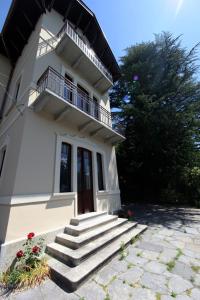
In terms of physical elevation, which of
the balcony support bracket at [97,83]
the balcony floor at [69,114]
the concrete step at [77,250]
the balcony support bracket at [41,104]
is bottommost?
the concrete step at [77,250]

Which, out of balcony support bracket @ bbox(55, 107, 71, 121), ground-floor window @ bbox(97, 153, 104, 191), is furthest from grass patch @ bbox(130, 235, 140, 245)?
balcony support bracket @ bbox(55, 107, 71, 121)

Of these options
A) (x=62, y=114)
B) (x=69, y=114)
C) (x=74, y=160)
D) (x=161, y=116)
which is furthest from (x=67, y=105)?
(x=161, y=116)

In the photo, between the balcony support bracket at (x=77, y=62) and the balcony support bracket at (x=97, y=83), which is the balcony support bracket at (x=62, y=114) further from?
the balcony support bracket at (x=97, y=83)

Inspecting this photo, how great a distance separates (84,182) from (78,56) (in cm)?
568

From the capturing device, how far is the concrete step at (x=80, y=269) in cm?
293

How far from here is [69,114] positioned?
5.87 meters

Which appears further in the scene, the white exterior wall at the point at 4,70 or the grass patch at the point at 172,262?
the white exterior wall at the point at 4,70

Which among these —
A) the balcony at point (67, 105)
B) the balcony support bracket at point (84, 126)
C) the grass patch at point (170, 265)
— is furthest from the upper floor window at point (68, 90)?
the grass patch at point (170, 265)

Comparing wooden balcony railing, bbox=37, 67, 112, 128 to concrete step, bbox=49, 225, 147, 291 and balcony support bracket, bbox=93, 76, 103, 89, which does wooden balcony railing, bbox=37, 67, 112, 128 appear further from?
concrete step, bbox=49, 225, 147, 291

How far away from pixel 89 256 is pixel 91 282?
0.65 meters

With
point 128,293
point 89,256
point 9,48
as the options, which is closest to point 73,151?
point 89,256

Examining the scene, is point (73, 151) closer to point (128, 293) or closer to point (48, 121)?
point (48, 121)

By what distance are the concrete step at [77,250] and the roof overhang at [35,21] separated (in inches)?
357

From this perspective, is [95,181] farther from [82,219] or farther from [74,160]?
[82,219]
